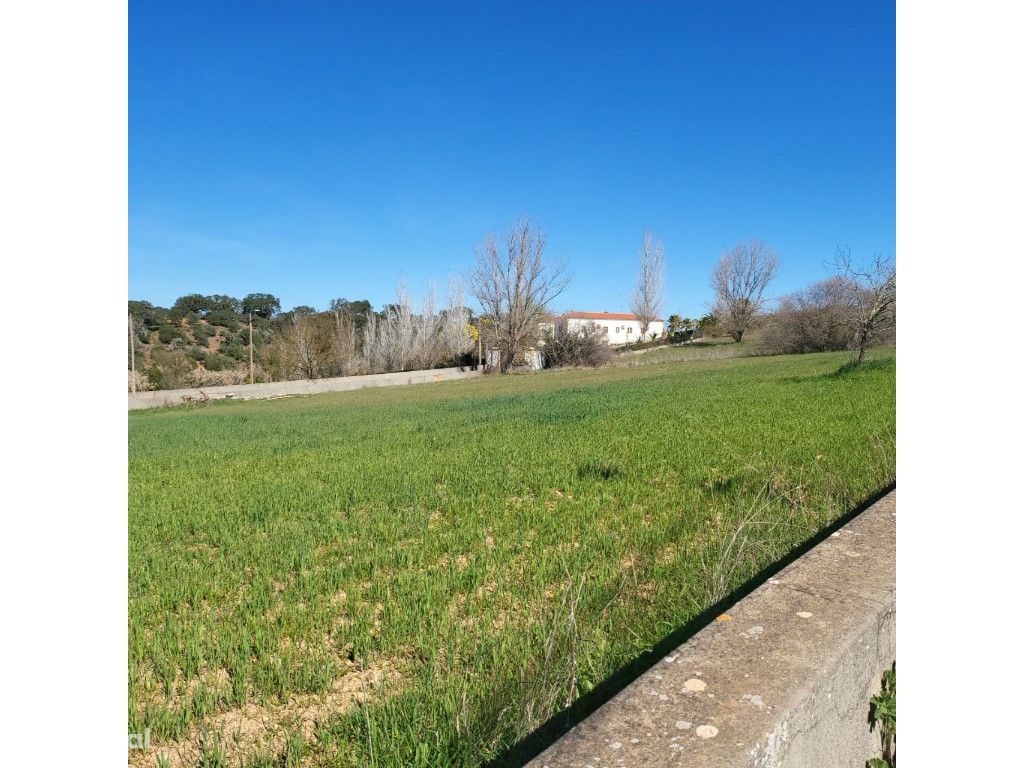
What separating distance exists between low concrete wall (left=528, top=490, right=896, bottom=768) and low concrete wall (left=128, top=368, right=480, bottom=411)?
20976mm

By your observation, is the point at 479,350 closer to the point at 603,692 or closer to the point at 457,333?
the point at 457,333

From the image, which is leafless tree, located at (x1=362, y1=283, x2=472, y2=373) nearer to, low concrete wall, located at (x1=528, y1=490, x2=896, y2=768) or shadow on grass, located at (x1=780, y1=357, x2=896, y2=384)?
shadow on grass, located at (x1=780, y1=357, x2=896, y2=384)

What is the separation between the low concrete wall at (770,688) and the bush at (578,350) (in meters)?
33.6

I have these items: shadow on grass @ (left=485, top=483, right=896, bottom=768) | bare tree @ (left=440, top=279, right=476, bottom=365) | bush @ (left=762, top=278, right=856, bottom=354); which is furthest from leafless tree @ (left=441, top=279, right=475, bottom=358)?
shadow on grass @ (left=485, top=483, right=896, bottom=768)

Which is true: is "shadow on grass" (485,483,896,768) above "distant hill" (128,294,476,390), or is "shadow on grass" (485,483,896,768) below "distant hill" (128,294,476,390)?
below

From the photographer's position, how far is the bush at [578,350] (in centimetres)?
3591

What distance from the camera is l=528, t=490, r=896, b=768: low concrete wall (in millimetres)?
1135

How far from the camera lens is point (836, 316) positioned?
22.7 metres

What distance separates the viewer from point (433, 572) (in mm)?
2895
